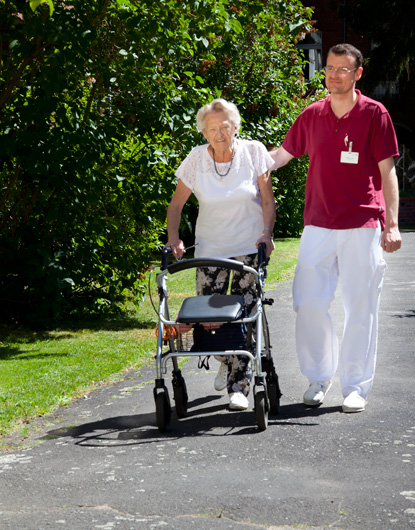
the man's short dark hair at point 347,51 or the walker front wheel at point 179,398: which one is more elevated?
the man's short dark hair at point 347,51

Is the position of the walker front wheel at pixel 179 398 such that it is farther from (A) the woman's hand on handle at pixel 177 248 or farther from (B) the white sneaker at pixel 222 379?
(A) the woman's hand on handle at pixel 177 248

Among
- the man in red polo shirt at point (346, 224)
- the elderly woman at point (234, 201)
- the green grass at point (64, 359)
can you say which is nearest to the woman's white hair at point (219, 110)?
the elderly woman at point (234, 201)

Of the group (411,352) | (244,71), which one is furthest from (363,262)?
(244,71)

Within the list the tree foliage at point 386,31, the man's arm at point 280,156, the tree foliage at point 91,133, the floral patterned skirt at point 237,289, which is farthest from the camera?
the tree foliage at point 386,31

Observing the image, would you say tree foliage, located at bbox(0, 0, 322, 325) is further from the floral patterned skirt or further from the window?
the window

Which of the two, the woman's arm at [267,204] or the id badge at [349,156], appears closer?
the id badge at [349,156]

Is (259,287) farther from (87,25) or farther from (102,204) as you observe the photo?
(102,204)

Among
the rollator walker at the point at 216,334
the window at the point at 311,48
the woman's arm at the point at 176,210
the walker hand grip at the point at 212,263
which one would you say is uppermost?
the window at the point at 311,48

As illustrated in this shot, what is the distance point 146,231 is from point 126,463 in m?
6.20

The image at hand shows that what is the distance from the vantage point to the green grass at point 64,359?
245 inches

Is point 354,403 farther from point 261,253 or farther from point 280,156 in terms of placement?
point 280,156

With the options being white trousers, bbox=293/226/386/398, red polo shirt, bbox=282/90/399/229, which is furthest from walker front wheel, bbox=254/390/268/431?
red polo shirt, bbox=282/90/399/229

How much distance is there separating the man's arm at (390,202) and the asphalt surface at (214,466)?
1.04 m

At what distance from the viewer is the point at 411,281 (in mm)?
14164
